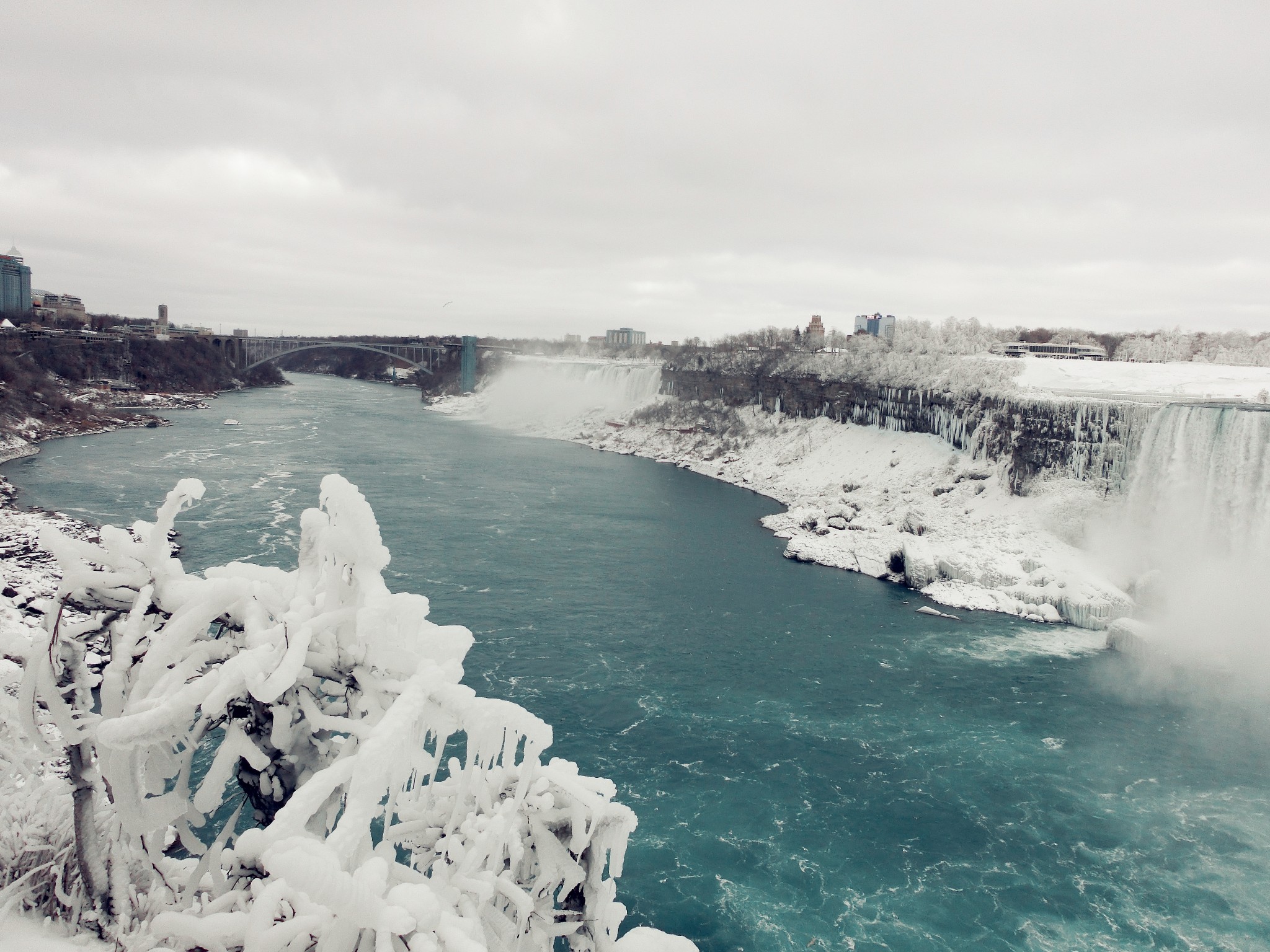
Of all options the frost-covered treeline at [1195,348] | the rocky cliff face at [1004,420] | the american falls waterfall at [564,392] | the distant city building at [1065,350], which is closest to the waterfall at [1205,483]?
the rocky cliff face at [1004,420]

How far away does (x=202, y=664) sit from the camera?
4.52 meters

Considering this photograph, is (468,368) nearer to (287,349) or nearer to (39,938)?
(287,349)

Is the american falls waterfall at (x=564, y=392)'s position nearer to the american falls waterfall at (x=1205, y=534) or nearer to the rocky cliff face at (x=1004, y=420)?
the rocky cliff face at (x=1004, y=420)

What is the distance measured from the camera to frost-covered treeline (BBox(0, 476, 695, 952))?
379 centimetres

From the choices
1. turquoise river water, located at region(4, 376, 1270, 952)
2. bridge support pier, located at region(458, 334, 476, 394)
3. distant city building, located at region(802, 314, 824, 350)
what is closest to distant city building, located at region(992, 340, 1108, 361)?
distant city building, located at region(802, 314, 824, 350)

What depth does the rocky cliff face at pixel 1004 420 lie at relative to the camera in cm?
4181

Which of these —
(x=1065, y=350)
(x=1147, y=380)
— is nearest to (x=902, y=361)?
(x=1147, y=380)

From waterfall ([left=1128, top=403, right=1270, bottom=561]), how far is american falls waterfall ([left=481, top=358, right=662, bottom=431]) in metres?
60.2

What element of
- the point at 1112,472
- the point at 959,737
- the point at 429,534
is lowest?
the point at 959,737

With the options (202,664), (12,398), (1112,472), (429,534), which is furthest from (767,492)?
(12,398)

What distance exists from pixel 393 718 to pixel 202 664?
4.86ft

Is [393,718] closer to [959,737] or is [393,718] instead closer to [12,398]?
[959,737]

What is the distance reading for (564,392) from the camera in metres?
109

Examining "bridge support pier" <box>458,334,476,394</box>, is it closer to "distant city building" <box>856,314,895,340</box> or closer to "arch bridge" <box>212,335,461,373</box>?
"arch bridge" <box>212,335,461,373</box>
